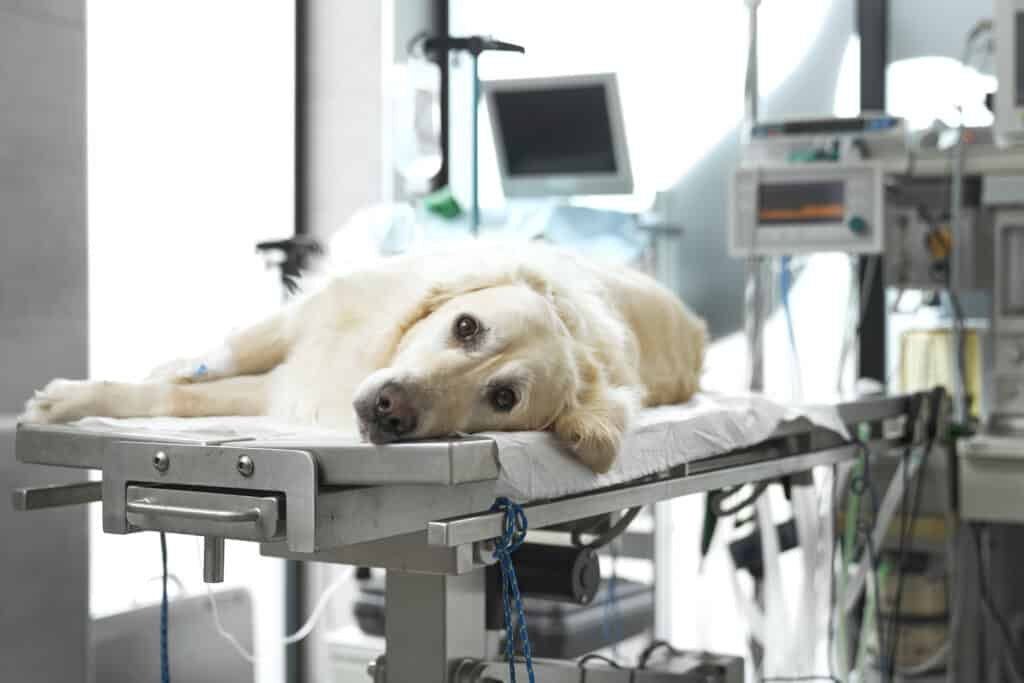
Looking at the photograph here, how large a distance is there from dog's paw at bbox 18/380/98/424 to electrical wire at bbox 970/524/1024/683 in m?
2.26

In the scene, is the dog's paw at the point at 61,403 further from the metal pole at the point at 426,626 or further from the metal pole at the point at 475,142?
the metal pole at the point at 475,142

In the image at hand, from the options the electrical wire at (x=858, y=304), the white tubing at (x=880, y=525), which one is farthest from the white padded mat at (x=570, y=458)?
the electrical wire at (x=858, y=304)

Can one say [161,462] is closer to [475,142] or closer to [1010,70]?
[475,142]

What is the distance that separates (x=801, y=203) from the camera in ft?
10.1

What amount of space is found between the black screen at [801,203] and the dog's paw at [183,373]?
5.56 ft

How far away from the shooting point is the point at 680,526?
4.09 metres

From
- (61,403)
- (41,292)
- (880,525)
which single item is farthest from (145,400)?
(880,525)

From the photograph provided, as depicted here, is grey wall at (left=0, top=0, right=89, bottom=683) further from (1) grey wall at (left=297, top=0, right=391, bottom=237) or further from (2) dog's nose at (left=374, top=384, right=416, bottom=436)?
(1) grey wall at (left=297, top=0, right=391, bottom=237)

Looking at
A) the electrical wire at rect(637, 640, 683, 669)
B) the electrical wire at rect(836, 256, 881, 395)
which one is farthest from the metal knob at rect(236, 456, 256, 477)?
the electrical wire at rect(836, 256, 881, 395)

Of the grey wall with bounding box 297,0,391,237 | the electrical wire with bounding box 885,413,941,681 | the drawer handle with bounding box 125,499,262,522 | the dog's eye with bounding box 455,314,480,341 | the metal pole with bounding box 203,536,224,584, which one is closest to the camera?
the drawer handle with bounding box 125,499,262,522

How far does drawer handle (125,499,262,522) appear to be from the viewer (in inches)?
45.9

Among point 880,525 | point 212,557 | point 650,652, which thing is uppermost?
point 212,557

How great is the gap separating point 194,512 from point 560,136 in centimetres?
281

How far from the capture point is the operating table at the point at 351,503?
1184 millimetres
